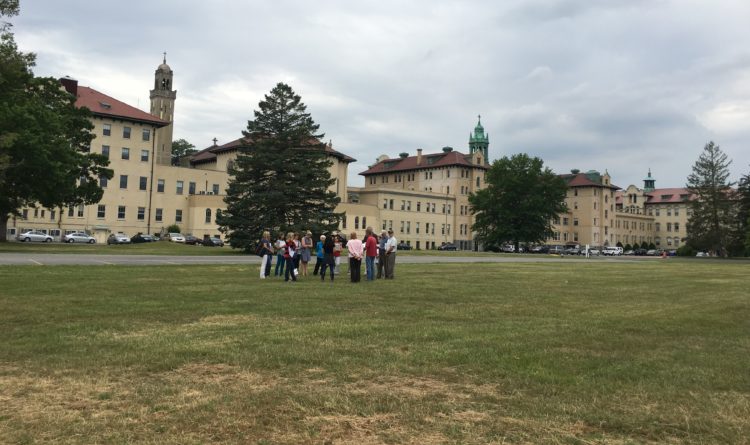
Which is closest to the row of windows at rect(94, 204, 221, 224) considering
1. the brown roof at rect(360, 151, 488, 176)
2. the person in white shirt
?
the brown roof at rect(360, 151, 488, 176)

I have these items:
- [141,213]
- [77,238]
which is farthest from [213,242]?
[77,238]

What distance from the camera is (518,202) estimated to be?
98.5 meters

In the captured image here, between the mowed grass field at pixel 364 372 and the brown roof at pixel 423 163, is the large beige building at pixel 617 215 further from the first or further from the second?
the mowed grass field at pixel 364 372

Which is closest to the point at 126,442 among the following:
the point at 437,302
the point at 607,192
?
the point at 437,302

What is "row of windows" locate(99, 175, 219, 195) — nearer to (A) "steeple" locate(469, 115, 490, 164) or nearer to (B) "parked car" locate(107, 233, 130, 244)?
(B) "parked car" locate(107, 233, 130, 244)

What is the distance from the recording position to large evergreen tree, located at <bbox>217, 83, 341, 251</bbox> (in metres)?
49.9

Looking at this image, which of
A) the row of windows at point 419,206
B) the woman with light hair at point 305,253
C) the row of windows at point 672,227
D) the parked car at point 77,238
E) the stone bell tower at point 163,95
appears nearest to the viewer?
the woman with light hair at point 305,253

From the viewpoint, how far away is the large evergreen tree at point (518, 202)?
97.6 metres

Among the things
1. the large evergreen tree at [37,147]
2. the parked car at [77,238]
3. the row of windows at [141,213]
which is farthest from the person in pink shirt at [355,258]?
the row of windows at [141,213]

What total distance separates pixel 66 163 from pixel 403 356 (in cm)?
4654

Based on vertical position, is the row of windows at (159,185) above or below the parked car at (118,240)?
above

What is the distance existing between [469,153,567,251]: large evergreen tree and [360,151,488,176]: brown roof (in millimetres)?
20045

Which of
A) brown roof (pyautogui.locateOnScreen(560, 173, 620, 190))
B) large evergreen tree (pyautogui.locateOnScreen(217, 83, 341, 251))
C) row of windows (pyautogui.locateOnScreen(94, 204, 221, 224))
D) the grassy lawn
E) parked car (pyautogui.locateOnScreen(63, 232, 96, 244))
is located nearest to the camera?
A: the grassy lawn

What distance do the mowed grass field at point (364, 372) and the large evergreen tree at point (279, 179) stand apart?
35.1m
